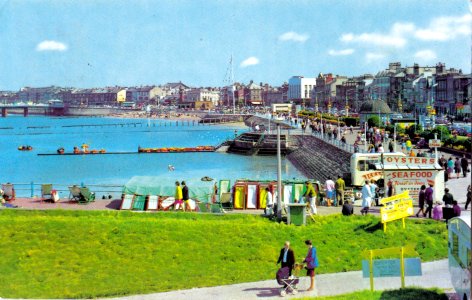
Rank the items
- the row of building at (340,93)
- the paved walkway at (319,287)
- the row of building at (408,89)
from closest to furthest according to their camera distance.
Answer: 1. the paved walkway at (319,287)
2. the row of building at (408,89)
3. the row of building at (340,93)

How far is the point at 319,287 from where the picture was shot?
903 centimetres

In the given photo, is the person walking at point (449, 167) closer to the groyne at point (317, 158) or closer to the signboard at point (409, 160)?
the signboard at point (409, 160)

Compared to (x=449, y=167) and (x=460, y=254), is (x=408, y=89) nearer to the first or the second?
(x=449, y=167)

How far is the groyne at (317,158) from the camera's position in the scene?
27438 mm

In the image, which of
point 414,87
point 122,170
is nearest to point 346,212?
point 122,170

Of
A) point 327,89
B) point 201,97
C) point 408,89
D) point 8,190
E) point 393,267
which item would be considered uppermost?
point 201,97

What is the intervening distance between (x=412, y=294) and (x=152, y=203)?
8.24 m

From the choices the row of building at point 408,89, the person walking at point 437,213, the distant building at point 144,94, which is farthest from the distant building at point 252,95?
the person walking at point 437,213

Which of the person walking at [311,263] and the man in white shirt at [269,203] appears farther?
the man in white shirt at [269,203]

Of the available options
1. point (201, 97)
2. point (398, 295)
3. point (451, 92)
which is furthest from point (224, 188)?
point (201, 97)

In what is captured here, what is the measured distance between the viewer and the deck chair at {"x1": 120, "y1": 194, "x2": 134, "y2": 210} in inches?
604

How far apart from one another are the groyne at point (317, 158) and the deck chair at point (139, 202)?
10944 mm

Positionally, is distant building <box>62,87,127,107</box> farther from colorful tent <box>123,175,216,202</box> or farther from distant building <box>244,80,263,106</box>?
colorful tent <box>123,175,216,202</box>

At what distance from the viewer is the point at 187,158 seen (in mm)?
49031
